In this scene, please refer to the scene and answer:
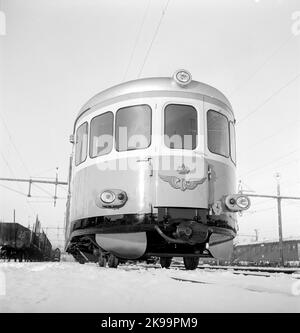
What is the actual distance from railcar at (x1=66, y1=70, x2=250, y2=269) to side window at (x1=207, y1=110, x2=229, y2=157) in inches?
0.8

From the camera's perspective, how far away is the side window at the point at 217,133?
714cm

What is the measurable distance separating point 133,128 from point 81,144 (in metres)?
A: 1.47

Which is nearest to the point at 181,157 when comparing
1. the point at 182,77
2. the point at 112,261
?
the point at 182,77

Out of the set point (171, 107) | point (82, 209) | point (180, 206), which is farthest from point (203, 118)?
point (82, 209)

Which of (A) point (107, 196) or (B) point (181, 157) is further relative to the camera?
(B) point (181, 157)

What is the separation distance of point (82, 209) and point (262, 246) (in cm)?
3910

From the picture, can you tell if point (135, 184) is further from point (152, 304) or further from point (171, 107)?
point (152, 304)

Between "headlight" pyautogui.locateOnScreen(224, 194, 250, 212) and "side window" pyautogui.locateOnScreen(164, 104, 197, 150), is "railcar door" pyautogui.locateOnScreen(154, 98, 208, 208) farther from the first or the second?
"headlight" pyautogui.locateOnScreen(224, 194, 250, 212)

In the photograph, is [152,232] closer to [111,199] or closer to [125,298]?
[111,199]

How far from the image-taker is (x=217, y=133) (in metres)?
7.33

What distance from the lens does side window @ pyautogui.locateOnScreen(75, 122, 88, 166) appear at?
7.67 metres

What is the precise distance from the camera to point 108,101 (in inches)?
288

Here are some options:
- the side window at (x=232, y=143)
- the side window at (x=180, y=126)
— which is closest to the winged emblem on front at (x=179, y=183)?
Answer: the side window at (x=180, y=126)

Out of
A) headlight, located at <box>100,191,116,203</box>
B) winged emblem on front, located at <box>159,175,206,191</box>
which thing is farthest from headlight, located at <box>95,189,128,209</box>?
winged emblem on front, located at <box>159,175,206,191</box>
